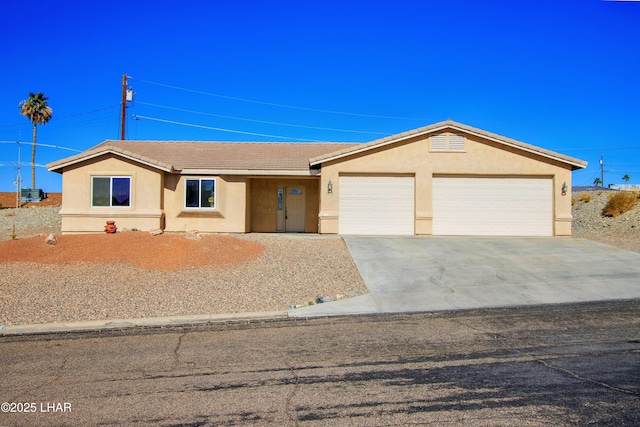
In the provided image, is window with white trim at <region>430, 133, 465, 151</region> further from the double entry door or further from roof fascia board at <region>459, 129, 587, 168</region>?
the double entry door

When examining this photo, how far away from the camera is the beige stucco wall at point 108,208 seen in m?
19.1

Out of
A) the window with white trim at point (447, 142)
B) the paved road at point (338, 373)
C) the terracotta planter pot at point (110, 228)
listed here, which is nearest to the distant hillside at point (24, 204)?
the terracotta planter pot at point (110, 228)

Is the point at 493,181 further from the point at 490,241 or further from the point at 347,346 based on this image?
the point at 347,346

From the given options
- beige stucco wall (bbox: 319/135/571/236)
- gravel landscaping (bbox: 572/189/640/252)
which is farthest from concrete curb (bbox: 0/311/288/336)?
A: gravel landscaping (bbox: 572/189/640/252)

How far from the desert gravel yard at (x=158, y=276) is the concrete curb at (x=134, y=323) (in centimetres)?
28

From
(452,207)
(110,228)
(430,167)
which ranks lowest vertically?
(110,228)

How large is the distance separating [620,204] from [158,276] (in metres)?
24.6

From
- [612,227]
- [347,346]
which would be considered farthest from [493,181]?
[347,346]

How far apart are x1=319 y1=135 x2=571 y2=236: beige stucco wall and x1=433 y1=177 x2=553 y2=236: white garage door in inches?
12.2

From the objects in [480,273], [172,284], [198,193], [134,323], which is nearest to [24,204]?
[198,193]

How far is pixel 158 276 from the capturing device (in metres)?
11.5

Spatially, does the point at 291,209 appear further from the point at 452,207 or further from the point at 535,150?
the point at 535,150

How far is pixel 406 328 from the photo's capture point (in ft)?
26.3

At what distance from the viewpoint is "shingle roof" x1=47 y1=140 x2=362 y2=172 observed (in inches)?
751
